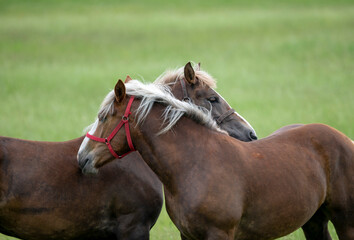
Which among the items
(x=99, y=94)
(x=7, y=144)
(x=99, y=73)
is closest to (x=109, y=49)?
(x=99, y=73)

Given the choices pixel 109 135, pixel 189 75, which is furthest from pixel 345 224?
pixel 109 135

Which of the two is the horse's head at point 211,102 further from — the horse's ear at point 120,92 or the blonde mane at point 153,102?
the horse's ear at point 120,92

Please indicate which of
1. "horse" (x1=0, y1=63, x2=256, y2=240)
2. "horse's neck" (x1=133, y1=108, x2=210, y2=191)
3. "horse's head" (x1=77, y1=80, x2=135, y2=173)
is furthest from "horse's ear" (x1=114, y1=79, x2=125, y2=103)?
"horse" (x1=0, y1=63, x2=256, y2=240)

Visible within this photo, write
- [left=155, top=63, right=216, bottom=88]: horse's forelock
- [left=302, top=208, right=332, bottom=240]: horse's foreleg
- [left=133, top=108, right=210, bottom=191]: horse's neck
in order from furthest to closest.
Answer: [left=155, top=63, right=216, bottom=88]: horse's forelock → [left=302, top=208, right=332, bottom=240]: horse's foreleg → [left=133, top=108, right=210, bottom=191]: horse's neck

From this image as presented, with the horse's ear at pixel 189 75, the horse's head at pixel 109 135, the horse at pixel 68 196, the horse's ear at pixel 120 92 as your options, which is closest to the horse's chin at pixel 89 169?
the horse's head at pixel 109 135

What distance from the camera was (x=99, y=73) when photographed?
69.1 feet

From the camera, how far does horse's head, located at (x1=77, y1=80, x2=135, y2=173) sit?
475 centimetres

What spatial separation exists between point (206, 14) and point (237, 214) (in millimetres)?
30937

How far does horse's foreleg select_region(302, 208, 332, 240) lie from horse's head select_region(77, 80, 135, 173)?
7.41 ft

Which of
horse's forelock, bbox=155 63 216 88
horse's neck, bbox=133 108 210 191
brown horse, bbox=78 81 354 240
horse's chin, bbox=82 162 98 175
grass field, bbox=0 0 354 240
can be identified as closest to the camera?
brown horse, bbox=78 81 354 240

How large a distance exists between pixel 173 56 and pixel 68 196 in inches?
793

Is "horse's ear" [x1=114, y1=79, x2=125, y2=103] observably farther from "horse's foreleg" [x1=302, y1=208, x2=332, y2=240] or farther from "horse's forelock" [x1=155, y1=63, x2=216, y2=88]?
"horse's foreleg" [x1=302, y1=208, x2=332, y2=240]

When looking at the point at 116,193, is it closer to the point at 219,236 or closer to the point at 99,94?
the point at 219,236

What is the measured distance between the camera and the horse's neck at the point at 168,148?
4719 millimetres
